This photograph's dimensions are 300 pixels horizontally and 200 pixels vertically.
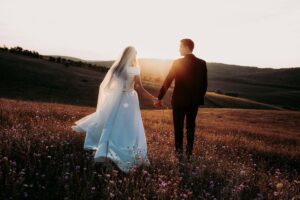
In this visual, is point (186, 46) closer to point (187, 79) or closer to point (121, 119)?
point (187, 79)

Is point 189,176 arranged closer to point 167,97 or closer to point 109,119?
point 109,119

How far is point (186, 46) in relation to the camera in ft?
33.5

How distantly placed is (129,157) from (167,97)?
4629 centimetres

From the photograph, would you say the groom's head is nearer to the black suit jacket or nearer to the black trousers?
the black suit jacket

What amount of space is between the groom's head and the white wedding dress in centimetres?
166

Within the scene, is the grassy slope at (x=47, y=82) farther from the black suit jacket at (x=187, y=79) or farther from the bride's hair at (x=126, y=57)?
the bride's hair at (x=126, y=57)

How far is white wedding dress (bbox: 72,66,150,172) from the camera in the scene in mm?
8195

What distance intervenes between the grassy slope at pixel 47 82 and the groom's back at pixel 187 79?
92.4ft

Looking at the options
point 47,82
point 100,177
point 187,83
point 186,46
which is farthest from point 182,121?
point 47,82

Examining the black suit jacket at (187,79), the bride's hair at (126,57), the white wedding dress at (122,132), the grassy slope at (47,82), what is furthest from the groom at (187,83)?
the grassy slope at (47,82)

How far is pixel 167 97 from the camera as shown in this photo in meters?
54.7

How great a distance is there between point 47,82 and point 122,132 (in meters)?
41.0

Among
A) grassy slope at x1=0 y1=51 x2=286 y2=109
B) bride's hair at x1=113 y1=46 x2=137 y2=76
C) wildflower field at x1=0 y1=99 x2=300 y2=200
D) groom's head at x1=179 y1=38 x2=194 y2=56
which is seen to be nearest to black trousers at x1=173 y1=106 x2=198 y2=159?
wildflower field at x1=0 y1=99 x2=300 y2=200

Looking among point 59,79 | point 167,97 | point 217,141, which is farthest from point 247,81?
point 217,141
